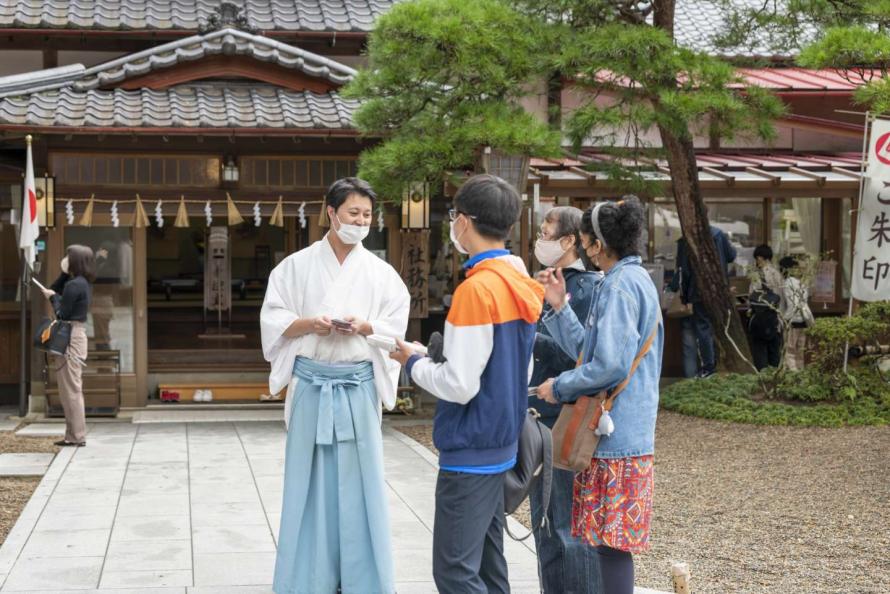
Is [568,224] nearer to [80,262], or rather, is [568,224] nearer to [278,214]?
[80,262]

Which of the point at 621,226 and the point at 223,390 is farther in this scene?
the point at 223,390

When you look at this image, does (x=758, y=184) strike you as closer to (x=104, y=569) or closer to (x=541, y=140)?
(x=541, y=140)

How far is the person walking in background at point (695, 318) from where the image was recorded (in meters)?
13.9

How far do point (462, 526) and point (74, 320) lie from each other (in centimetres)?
696

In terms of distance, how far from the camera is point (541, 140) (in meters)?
10.9

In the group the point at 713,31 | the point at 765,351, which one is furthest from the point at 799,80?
the point at 765,351

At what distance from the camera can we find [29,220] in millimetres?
11414

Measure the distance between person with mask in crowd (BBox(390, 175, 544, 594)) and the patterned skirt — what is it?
48cm

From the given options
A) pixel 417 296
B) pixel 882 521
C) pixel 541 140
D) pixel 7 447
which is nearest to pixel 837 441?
pixel 882 521

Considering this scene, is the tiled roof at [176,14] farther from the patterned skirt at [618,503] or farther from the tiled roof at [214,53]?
the patterned skirt at [618,503]

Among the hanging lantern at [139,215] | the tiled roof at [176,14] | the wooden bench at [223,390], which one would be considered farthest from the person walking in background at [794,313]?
the hanging lantern at [139,215]

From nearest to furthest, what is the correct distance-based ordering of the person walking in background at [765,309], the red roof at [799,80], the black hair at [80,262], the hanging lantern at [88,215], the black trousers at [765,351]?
the black hair at [80,262] < the hanging lantern at [88,215] < the person walking in background at [765,309] < the black trousers at [765,351] < the red roof at [799,80]

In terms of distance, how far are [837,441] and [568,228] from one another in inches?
248

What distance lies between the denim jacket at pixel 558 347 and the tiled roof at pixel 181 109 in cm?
718
